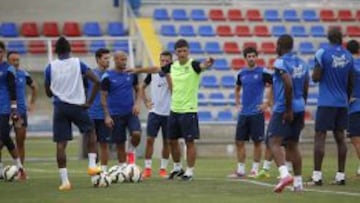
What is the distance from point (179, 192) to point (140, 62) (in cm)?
2081

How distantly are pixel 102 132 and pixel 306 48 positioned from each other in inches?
826

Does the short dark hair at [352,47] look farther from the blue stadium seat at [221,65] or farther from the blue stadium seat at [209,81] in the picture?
the blue stadium seat at [221,65]

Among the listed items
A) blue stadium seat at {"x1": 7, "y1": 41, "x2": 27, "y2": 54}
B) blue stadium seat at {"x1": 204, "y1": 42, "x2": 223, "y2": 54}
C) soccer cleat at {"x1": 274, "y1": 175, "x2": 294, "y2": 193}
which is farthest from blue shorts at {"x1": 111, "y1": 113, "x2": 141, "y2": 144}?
blue stadium seat at {"x1": 7, "y1": 41, "x2": 27, "y2": 54}

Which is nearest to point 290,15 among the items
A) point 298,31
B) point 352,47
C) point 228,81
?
point 298,31

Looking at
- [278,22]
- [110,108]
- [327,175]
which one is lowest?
[327,175]

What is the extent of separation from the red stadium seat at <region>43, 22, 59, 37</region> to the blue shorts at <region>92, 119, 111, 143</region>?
20592 mm

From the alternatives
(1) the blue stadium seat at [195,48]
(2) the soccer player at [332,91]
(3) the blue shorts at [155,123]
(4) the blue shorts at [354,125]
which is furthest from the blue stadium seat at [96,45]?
(2) the soccer player at [332,91]

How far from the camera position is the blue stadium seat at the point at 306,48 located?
117 feet

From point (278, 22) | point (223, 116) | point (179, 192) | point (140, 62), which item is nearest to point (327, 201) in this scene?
point (179, 192)

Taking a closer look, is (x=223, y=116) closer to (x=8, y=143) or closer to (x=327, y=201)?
(x=8, y=143)

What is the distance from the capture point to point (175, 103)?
50.5 ft

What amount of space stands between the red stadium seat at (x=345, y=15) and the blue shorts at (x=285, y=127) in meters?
25.3

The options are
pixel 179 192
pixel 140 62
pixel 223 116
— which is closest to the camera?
pixel 179 192

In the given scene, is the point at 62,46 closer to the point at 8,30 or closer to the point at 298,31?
the point at 8,30
